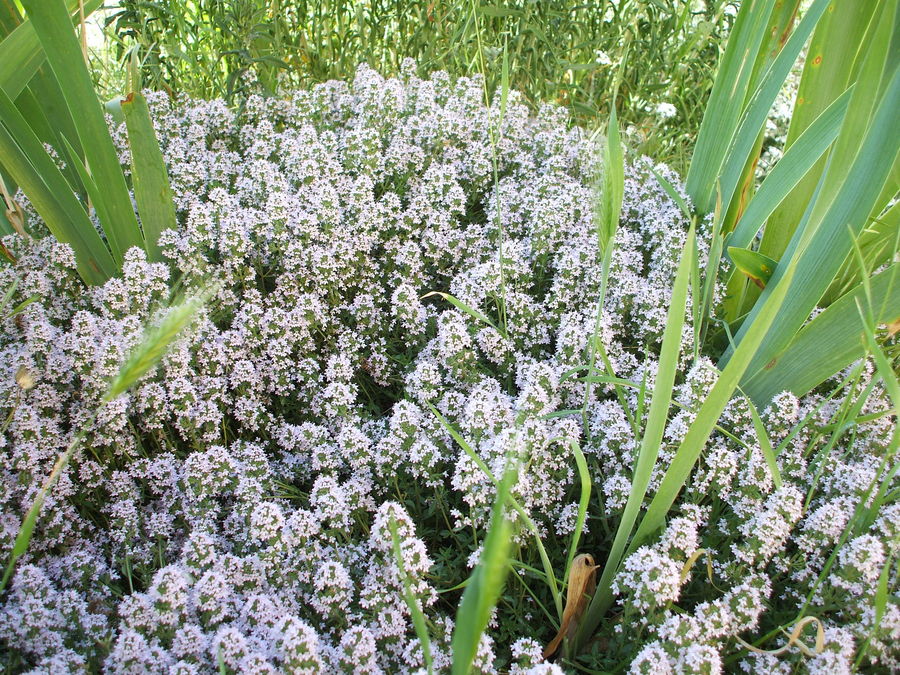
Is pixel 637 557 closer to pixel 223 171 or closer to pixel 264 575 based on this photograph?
pixel 264 575

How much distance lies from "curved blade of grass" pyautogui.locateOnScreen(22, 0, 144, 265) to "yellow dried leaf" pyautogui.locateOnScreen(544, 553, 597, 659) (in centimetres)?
231

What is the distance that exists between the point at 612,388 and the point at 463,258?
1.10 metres

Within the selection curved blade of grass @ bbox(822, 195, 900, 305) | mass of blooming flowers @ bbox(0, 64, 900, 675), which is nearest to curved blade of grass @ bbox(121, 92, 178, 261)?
mass of blooming flowers @ bbox(0, 64, 900, 675)

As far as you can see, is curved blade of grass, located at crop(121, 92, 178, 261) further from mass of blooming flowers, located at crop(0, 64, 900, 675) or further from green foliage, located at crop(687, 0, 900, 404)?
green foliage, located at crop(687, 0, 900, 404)

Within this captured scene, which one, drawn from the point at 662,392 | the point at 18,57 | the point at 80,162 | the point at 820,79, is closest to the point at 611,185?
the point at 662,392

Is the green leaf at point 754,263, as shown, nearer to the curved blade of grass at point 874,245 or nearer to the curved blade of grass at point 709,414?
the curved blade of grass at point 874,245

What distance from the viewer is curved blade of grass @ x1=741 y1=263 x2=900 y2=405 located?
2.46m

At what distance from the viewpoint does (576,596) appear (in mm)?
2100

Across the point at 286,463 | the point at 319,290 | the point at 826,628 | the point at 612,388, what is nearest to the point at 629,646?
the point at 826,628

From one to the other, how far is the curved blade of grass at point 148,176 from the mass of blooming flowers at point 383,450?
14 cm

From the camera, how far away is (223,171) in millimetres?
3777

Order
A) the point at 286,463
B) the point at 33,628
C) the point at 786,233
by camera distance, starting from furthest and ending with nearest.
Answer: the point at 786,233 → the point at 286,463 → the point at 33,628

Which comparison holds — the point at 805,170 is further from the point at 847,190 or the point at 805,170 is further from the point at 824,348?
the point at 824,348

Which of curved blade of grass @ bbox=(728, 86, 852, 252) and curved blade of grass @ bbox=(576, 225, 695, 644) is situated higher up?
curved blade of grass @ bbox=(728, 86, 852, 252)
